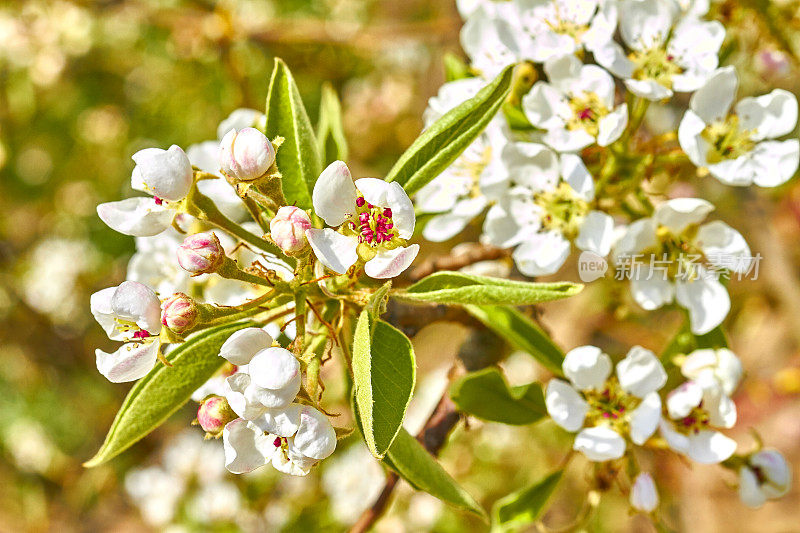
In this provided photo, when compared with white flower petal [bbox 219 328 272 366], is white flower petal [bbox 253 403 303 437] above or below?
below

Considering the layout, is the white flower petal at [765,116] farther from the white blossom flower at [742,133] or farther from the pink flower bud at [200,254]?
the pink flower bud at [200,254]

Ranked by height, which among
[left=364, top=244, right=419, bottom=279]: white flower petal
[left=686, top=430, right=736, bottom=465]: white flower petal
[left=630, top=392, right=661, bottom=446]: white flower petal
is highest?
[left=364, top=244, right=419, bottom=279]: white flower petal

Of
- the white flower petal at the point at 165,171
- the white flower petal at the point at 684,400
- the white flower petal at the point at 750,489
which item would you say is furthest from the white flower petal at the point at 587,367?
the white flower petal at the point at 165,171

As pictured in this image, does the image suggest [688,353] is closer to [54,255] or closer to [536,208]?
[536,208]

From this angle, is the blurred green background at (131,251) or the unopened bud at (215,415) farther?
the blurred green background at (131,251)

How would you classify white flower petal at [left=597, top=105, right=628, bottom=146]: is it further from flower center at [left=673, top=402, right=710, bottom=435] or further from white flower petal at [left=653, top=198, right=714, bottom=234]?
flower center at [left=673, top=402, right=710, bottom=435]

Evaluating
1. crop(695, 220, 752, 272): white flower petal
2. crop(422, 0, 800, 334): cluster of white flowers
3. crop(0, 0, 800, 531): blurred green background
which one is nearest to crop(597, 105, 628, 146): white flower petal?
crop(422, 0, 800, 334): cluster of white flowers

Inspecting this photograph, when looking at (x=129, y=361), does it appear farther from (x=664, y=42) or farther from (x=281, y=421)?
(x=664, y=42)
